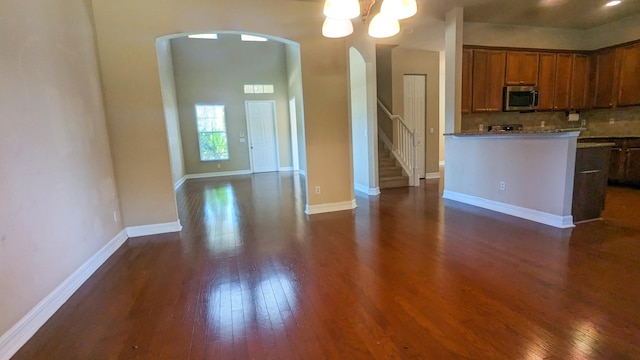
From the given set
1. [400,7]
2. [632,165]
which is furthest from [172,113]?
[632,165]

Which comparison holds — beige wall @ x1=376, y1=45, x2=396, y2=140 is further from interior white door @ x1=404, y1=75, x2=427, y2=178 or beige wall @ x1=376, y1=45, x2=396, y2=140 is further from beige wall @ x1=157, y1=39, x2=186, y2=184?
beige wall @ x1=157, y1=39, x2=186, y2=184

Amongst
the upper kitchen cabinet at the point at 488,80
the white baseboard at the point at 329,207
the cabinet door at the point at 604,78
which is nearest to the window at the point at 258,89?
the white baseboard at the point at 329,207

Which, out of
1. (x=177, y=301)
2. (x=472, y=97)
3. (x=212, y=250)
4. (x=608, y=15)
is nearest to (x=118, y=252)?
(x=212, y=250)

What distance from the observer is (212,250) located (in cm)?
308

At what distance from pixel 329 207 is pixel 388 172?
235cm

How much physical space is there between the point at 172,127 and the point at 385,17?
649 cm

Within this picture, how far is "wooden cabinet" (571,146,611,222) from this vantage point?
10.9 ft

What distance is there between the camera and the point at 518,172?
3742 millimetres

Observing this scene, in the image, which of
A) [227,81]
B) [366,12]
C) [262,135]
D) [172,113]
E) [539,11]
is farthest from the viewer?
[262,135]

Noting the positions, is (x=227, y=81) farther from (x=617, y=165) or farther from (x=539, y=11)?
(x=617, y=165)

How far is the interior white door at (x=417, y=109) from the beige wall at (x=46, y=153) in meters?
5.76

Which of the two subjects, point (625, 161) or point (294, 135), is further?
point (294, 135)

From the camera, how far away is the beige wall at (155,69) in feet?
10.9

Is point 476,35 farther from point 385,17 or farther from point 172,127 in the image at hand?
point 172,127
